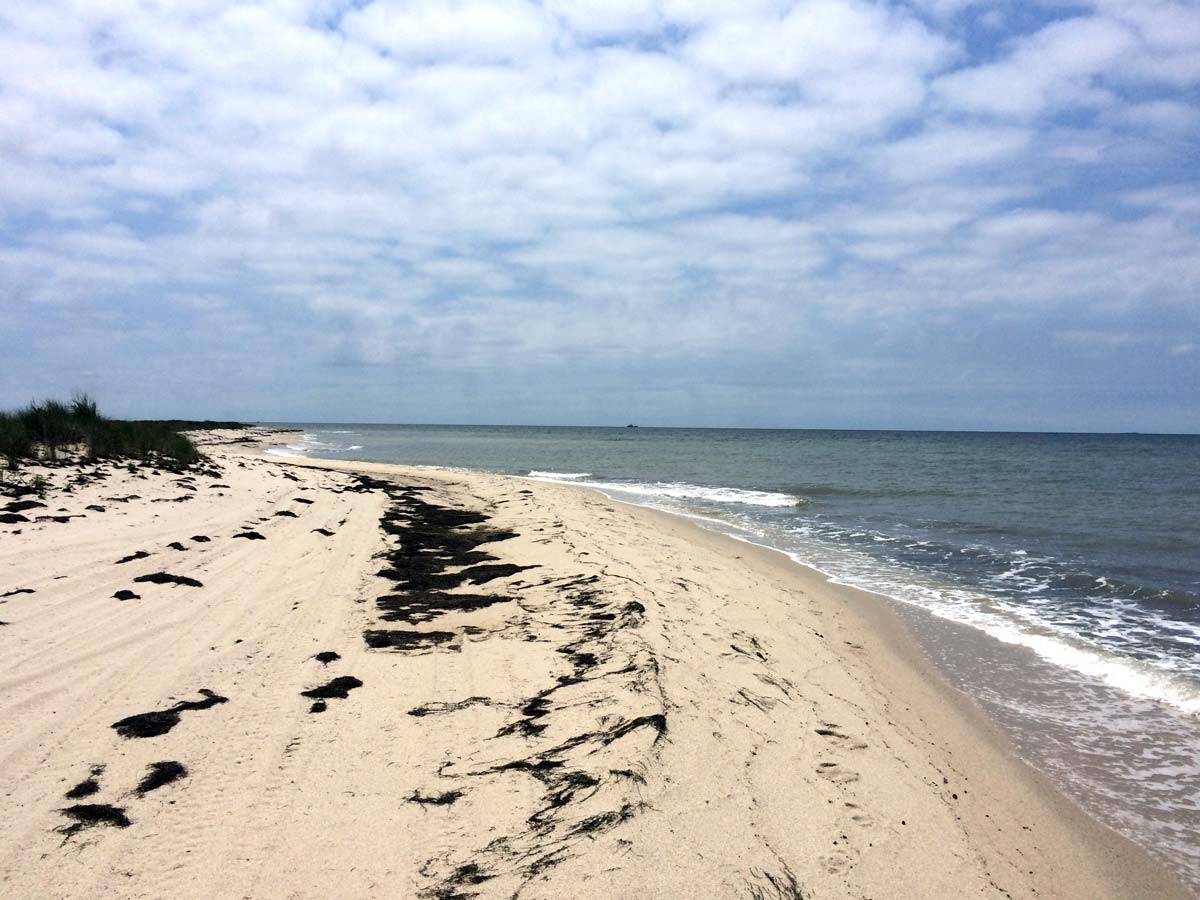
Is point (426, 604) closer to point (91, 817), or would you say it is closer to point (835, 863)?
point (91, 817)

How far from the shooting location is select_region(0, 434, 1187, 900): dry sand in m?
Answer: 3.11

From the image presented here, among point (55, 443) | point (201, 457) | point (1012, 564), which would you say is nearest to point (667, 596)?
point (1012, 564)

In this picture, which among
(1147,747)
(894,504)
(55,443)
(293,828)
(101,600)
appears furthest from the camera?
(894,504)

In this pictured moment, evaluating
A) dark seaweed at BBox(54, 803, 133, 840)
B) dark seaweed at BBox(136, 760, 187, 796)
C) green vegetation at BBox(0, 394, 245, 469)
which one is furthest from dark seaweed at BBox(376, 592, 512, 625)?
green vegetation at BBox(0, 394, 245, 469)

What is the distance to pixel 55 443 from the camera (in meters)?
14.5

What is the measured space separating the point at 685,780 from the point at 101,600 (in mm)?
6140

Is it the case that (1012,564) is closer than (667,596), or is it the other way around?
(667,596)

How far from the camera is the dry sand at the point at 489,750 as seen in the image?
3.11m

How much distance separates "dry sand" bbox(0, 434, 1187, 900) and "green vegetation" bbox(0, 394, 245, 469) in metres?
6.68

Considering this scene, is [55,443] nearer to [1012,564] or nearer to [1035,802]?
[1035,802]

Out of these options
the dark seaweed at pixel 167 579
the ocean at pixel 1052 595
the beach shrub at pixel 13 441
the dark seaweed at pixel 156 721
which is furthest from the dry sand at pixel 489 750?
the beach shrub at pixel 13 441

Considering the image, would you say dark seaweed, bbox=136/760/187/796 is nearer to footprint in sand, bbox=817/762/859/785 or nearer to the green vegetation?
footprint in sand, bbox=817/762/859/785

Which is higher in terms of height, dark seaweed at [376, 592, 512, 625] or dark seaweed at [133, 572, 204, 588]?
dark seaweed at [133, 572, 204, 588]

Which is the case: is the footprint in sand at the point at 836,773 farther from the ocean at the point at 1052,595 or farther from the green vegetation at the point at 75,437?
the green vegetation at the point at 75,437
